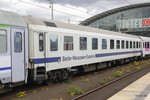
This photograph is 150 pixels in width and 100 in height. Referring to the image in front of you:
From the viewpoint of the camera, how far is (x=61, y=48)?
61.6ft

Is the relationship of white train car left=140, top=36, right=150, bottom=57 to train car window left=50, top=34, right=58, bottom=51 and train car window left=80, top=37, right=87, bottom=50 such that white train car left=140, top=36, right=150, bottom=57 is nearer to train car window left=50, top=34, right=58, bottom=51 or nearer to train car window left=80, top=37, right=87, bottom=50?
train car window left=80, top=37, right=87, bottom=50

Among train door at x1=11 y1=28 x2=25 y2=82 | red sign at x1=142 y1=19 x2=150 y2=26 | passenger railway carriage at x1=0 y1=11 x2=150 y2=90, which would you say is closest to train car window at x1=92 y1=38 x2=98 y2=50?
passenger railway carriage at x1=0 y1=11 x2=150 y2=90

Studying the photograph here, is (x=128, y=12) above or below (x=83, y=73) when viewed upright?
above

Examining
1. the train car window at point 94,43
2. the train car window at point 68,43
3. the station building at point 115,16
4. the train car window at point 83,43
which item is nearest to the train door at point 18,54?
the train car window at point 68,43

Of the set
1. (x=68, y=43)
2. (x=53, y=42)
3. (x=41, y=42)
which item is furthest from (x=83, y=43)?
(x=41, y=42)

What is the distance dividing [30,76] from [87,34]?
7.90 meters

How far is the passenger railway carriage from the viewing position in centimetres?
1370

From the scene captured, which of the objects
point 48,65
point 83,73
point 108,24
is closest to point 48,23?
point 48,65

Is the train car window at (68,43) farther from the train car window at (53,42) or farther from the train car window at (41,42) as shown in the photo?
the train car window at (41,42)

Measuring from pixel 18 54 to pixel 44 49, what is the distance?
8.73 feet

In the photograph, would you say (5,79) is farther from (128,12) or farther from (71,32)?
(128,12)

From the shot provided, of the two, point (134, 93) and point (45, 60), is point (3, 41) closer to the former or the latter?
point (45, 60)

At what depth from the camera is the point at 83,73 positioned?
25047mm

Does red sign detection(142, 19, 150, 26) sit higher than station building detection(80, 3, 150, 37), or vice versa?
station building detection(80, 3, 150, 37)
